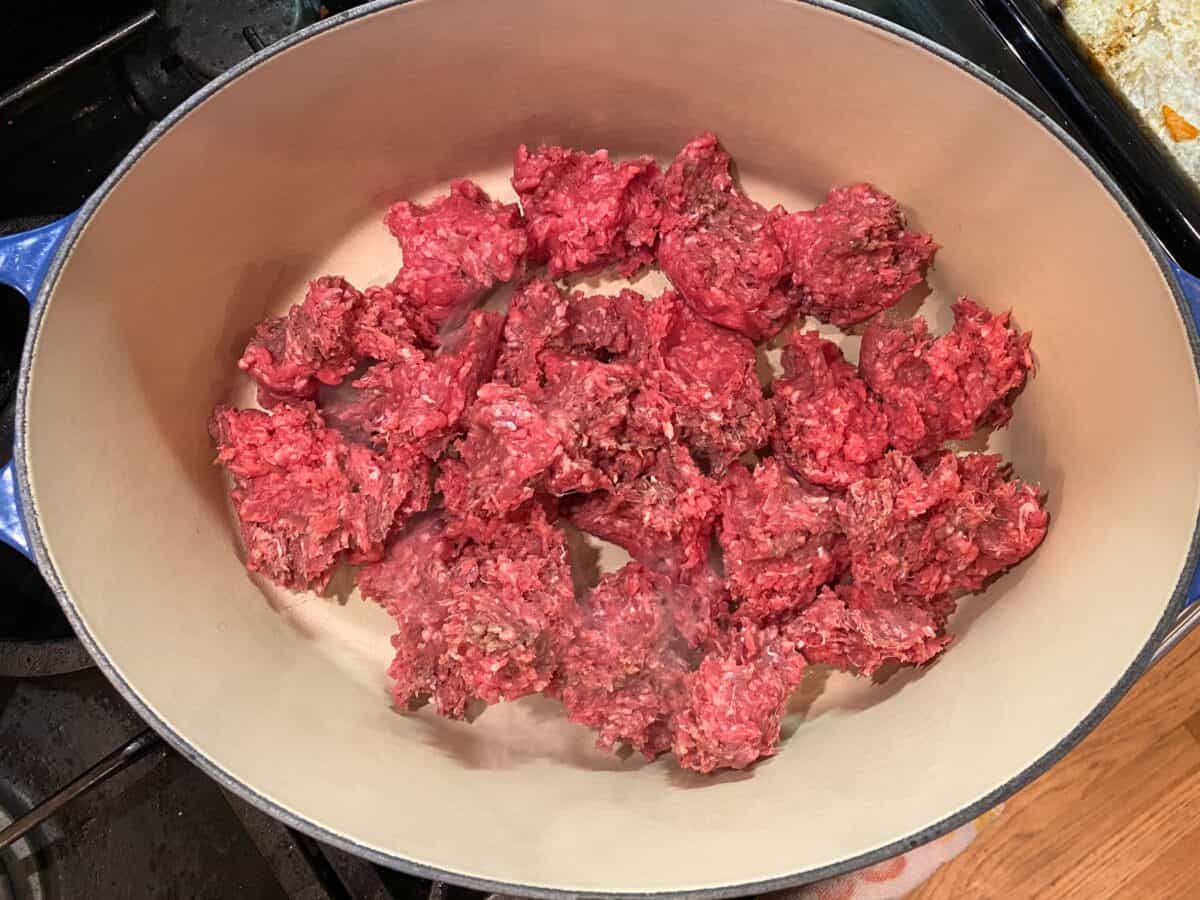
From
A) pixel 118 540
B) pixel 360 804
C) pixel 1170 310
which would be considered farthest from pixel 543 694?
pixel 1170 310

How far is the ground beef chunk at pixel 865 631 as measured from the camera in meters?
1.80

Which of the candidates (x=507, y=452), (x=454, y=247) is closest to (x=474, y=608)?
(x=507, y=452)

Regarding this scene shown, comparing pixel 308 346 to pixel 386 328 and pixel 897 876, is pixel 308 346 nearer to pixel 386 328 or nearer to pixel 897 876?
pixel 386 328

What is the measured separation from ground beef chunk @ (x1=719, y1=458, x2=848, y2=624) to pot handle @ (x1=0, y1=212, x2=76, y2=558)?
138 cm

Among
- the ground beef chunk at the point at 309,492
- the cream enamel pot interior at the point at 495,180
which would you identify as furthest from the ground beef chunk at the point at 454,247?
the ground beef chunk at the point at 309,492

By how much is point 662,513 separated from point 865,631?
1.61 ft

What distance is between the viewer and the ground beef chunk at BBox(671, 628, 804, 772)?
1742 millimetres

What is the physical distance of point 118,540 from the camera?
1.73 metres

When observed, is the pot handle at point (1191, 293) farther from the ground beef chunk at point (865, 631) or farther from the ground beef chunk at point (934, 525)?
the ground beef chunk at point (865, 631)

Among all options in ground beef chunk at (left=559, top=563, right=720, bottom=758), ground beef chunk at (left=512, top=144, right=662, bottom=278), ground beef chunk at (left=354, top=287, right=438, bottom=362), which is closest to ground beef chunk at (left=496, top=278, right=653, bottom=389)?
ground beef chunk at (left=512, top=144, right=662, bottom=278)

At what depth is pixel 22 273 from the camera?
1584 mm

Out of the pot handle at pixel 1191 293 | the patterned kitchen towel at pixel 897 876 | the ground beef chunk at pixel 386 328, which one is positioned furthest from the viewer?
the patterned kitchen towel at pixel 897 876

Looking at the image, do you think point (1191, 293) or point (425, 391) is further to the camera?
point (425, 391)

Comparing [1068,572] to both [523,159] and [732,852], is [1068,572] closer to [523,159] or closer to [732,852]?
[732,852]
